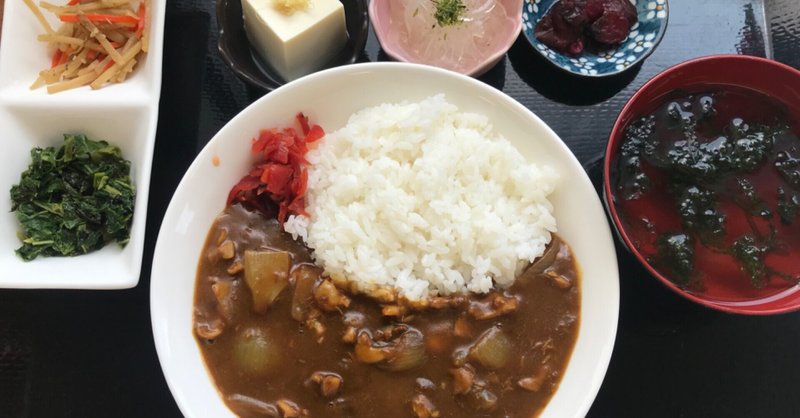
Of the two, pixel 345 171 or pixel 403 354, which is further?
pixel 345 171

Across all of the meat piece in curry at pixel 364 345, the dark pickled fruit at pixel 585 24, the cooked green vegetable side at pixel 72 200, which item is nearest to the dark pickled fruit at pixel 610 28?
the dark pickled fruit at pixel 585 24

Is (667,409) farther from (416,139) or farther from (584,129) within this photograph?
(416,139)

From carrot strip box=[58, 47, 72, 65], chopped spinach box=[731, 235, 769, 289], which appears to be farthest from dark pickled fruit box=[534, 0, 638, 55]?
carrot strip box=[58, 47, 72, 65]

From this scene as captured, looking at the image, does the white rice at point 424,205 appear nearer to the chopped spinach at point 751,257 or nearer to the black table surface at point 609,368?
the black table surface at point 609,368

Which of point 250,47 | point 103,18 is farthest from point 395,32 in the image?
point 103,18

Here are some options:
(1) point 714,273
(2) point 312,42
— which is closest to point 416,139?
(2) point 312,42
